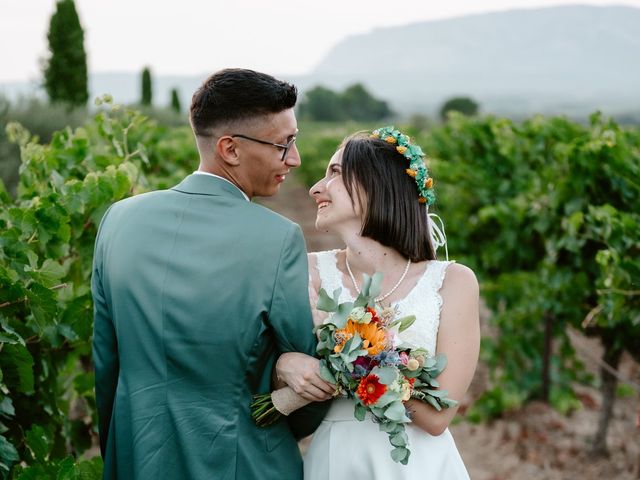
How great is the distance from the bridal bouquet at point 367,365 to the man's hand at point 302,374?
35 mm

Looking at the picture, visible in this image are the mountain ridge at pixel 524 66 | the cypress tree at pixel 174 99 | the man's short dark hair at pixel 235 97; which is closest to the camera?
the man's short dark hair at pixel 235 97

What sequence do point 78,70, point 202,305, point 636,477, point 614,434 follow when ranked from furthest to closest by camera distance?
point 78,70
point 614,434
point 636,477
point 202,305

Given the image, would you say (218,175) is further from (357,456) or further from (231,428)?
(357,456)

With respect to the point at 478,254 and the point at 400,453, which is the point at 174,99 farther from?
the point at 400,453

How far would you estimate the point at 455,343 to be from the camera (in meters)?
2.35

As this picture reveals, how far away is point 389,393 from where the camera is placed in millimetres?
1999

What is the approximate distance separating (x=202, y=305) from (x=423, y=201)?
1070 millimetres

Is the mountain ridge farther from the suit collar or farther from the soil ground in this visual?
the suit collar

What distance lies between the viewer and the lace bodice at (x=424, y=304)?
240 centimetres

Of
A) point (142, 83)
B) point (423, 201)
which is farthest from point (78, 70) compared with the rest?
point (423, 201)

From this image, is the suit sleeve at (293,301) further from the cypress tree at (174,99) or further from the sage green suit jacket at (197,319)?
the cypress tree at (174,99)

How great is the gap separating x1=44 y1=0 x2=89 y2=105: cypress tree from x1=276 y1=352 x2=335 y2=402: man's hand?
1688cm

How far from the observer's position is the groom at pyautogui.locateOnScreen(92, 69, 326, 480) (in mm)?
1924

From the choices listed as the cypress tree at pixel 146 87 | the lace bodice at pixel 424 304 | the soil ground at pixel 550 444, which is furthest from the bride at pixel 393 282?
the cypress tree at pixel 146 87
